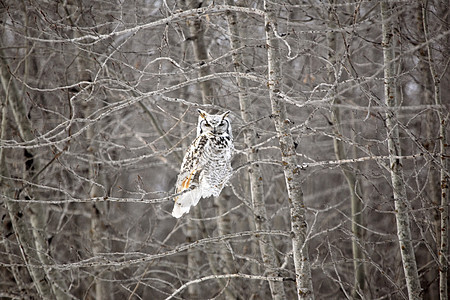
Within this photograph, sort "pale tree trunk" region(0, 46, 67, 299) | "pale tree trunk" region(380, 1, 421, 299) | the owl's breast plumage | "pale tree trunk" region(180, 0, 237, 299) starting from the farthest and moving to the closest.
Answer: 1. "pale tree trunk" region(180, 0, 237, 299)
2. "pale tree trunk" region(0, 46, 67, 299)
3. the owl's breast plumage
4. "pale tree trunk" region(380, 1, 421, 299)

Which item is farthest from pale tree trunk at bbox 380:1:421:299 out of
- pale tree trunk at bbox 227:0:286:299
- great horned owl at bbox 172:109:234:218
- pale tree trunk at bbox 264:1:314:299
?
great horned owl at bbox 172:109:234:218

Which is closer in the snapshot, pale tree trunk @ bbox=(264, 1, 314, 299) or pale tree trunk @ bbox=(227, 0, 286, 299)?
pale tree trunk @ bbox=(264, 1, 314, 299)

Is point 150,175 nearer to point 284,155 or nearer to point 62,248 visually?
point 62,248

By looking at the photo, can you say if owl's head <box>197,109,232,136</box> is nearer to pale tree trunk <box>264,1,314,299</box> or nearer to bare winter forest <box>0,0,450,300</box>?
bare winter forest <box>0,0,450,300</box>

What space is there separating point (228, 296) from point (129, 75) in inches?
119

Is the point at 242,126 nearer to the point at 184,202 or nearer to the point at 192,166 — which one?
the point at 192,166

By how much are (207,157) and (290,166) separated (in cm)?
165

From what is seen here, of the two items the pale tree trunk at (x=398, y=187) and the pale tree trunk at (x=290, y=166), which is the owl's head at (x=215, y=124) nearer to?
the pale tree trunk at (x=290, y=166)

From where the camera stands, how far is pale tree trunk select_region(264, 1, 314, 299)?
293 centimetres

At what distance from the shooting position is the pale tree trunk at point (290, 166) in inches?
115

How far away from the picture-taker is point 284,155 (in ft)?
9.62

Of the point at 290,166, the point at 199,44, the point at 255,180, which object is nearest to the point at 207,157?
the point at 255,180

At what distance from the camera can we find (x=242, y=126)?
3.24 m

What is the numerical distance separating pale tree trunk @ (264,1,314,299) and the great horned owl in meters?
1.32
